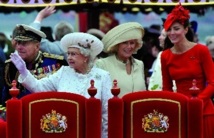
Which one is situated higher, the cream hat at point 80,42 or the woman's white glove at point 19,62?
the cream hat at point 80,42

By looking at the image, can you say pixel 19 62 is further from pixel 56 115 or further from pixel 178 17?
pixel 178 17

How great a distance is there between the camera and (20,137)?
18.1 feet

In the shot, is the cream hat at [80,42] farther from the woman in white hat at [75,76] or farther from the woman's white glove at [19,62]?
the woman's white glove at [19,62]

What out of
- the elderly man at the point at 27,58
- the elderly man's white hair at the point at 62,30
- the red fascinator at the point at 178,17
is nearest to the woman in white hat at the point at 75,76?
the elderly man at the point at 27,58

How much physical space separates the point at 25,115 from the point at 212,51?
3.80 metres

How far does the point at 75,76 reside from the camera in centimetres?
616

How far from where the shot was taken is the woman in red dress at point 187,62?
20.5 feet

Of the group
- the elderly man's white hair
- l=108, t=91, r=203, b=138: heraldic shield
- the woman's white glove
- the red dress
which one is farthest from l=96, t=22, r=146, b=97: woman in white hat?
the elderly man's white hair

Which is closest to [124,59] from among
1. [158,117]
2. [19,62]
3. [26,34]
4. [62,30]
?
[26,34]

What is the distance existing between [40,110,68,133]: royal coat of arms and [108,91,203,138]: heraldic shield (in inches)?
12.0

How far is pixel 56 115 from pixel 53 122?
1.9 inches

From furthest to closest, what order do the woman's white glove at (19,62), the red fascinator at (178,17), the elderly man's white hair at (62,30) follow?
the elderly man's white hair at (62,30) → the red fascinator at (178,17) → the woman's white glove at (19,62)

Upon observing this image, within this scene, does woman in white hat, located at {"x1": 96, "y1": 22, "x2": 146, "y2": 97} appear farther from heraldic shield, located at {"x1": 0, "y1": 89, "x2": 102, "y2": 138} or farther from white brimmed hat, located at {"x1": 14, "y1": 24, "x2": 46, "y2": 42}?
heraldic shield, located at {"x1": 0, "y1": 89, "x2": 102, "y2": 138}

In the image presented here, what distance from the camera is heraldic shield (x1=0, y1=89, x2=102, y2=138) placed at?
5.54 meters
